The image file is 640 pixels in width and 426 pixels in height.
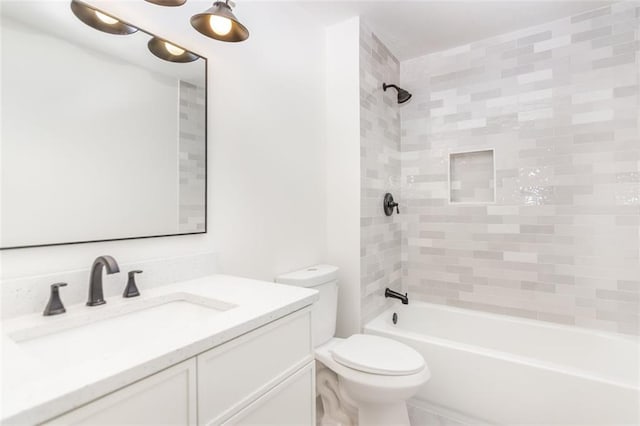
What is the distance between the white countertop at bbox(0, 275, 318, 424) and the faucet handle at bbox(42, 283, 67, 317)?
0.02m

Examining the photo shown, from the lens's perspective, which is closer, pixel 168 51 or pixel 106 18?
pixel 106 18

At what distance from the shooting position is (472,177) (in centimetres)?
255

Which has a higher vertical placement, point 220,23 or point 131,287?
point 220,23

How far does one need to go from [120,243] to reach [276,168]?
3.08 ft

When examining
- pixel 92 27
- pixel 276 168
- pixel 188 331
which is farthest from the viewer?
pixel 276 168

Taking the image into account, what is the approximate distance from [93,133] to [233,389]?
972 mm

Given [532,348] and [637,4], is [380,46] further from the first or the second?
[532,348]

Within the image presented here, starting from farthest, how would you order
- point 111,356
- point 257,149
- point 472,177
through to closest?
point 472,177, point 257,149, point 111,356

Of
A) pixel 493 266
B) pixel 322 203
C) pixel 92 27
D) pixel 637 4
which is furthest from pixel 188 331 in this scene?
pixel 637 4

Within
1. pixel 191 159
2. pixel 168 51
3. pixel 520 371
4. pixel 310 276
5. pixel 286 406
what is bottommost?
pixel 520 371

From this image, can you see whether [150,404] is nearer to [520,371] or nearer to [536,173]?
[520,371]

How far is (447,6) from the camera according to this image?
2.07m

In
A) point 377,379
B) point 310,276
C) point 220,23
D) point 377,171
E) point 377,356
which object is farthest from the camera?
point 377,171

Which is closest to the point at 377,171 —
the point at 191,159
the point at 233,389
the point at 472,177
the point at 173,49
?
the point at 472,177
